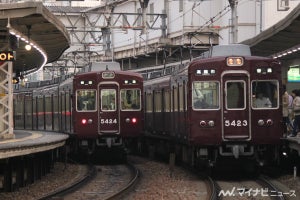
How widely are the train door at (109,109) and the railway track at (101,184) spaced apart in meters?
1.28

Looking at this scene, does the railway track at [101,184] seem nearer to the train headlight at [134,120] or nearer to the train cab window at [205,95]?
the train headlight at [134,120]

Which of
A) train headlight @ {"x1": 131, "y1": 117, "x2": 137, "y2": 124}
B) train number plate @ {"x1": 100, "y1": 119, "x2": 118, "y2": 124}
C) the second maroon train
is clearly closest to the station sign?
the second maroon train

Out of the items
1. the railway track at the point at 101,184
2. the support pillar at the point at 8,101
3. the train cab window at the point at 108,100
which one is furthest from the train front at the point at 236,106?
the train cab window at the point at 108,100

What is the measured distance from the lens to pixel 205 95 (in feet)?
58.1

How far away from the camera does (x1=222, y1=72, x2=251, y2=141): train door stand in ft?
57.5

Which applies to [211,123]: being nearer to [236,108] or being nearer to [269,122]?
[236,108]

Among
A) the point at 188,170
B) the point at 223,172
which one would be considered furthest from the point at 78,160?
the point at 223,172

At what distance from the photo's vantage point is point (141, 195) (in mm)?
15523

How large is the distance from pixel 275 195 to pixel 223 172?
16.8ft

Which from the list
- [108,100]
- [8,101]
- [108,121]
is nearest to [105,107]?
[108,100]

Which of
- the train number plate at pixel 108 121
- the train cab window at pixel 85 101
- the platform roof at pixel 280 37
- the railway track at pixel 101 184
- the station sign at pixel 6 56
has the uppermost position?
the platform roof at pixel 280 37

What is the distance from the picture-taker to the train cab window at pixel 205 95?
1758 cm

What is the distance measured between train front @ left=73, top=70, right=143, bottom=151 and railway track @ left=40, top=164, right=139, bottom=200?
1.01 meters

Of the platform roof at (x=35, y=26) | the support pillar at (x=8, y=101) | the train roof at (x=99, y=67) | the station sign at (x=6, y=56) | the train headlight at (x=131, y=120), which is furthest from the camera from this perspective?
the train roof at (x=99, y=67)
